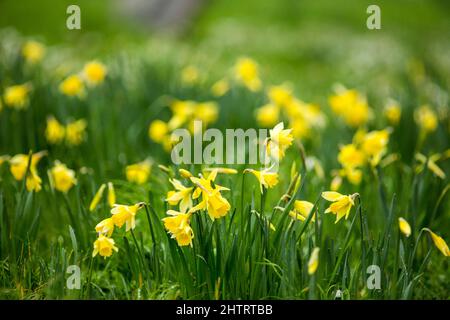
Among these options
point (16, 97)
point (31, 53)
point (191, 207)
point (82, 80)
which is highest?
point (31, 53)

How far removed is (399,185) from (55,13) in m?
7.51

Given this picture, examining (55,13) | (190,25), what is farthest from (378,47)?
(55,13)

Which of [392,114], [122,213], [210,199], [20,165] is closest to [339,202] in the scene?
[210,199]

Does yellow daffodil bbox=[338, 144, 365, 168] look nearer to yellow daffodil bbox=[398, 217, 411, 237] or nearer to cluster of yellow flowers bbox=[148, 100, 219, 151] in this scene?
yellow daffodil bbox=[398, 217, 411, 237]

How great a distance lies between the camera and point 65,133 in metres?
2.74

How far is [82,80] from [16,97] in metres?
0.51

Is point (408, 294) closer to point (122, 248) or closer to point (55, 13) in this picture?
point (122, 248)

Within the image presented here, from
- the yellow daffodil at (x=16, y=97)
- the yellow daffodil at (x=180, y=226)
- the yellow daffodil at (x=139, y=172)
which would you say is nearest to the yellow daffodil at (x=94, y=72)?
the yellow daffodil at (x=16, y=97)

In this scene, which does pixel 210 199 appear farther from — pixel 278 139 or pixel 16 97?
pixel 16 97

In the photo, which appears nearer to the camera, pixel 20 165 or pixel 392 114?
pixel 20 165

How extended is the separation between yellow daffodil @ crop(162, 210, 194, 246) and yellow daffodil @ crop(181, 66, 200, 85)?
209 centimetres

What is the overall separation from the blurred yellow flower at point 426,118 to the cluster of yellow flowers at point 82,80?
1831 millimetres

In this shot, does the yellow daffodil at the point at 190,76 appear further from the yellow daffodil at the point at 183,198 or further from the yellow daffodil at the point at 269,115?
the yellow daffodil at the point at 183,198

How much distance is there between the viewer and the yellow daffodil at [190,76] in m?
3.52
